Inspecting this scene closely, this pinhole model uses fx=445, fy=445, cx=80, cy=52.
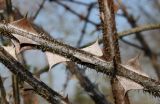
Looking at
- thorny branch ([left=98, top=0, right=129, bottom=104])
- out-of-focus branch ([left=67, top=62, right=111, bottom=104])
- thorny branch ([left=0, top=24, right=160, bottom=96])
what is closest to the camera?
thorny branch ([left=0, top=24, right=160, bottom=96])

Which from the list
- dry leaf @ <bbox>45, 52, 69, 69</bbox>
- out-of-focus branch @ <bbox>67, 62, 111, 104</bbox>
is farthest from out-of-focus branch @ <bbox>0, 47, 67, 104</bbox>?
out-of-focus branch @ <bbox>67, 62, 111, 104</bbox>

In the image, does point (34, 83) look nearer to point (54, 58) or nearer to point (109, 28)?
point (54, 58)

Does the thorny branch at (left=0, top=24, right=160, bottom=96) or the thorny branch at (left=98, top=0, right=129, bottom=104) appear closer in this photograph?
the thorny branch at (left=0, top=24, right=160, bottom=96)

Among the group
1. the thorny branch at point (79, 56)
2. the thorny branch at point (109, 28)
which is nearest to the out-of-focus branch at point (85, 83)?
the thorny branch at point (109, 28)

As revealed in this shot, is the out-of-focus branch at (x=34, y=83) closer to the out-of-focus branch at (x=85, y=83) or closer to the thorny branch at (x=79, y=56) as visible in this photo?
the thorny branch at (x=79, y=56)

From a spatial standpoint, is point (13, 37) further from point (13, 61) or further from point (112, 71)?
point (112, 71)

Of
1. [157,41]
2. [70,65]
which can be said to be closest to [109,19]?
[70,65]

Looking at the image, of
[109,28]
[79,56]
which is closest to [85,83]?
[109,28]

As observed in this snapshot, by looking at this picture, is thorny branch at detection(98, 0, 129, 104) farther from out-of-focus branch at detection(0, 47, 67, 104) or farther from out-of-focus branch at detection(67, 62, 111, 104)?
out-of-focus branch at detection(67, 62, 111, 104)

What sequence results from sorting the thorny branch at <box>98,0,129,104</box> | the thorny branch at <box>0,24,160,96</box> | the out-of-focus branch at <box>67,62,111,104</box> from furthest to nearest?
1. the out-of-focus branch at <box>67,62,111,104</box>
2. the thorny branch at <box>98,0,129,104</box>
3. the thorny branch at <box>0,24,160,96</box>
